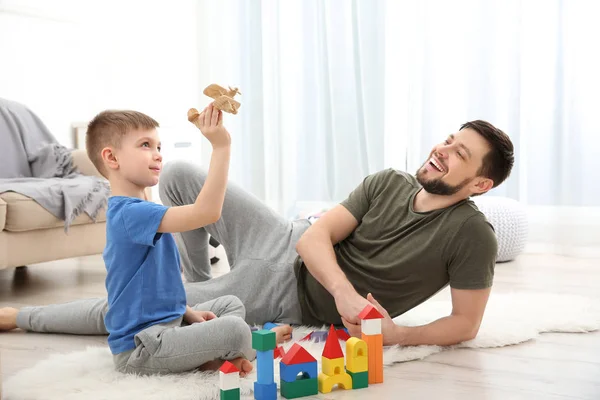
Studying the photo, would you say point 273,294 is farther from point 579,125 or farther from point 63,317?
point 579,125

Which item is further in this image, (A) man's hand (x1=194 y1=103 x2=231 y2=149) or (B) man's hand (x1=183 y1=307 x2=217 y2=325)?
(B) man's hand (x1=183 y1=307 x2=217 y2=325)

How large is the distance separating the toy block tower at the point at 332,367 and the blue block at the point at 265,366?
123 millimetres

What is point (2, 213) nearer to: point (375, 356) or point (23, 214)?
point (23, 214)

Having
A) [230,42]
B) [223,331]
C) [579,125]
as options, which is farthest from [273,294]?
[230,42]

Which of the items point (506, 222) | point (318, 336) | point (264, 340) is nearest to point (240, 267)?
point (318, 336)

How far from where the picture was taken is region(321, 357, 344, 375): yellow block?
144 cm

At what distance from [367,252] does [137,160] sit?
0.65 meters

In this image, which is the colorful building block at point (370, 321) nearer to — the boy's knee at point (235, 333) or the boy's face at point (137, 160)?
the boy's knee at point (235, 333)

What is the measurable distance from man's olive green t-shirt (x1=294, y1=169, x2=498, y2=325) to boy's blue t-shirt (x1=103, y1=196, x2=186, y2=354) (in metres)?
0.45

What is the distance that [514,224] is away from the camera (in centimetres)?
315

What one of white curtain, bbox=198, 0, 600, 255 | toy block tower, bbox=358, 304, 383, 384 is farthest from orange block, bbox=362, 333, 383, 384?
white curtain, bbox=198, 0, 600, 255

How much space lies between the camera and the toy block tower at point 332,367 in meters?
1.43

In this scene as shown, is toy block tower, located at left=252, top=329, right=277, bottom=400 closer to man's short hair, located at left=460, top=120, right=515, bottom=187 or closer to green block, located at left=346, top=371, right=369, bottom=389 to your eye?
green block, located at left=346, top=371, right=369, bottom=389

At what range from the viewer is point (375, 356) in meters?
1.49
